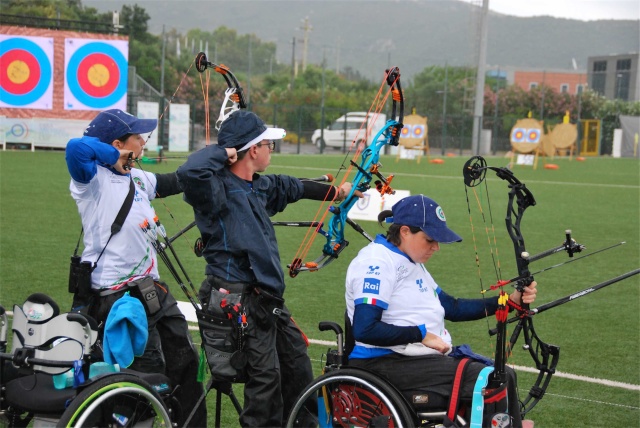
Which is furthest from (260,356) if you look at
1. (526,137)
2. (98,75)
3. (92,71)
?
(526,137)

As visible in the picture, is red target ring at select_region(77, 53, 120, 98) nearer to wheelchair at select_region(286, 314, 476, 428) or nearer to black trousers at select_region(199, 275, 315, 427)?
black trousers at select_region(199, 275, 315, 427)

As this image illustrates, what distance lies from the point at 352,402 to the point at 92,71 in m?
21.4

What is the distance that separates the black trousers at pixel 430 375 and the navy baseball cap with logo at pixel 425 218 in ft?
1.61

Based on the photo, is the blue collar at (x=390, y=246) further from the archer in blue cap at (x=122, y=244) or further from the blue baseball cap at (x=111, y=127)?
the blue baseball cap at (x=111, y=127)

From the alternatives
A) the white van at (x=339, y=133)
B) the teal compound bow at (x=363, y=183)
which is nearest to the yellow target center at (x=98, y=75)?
the white van at (x=339, y=133)

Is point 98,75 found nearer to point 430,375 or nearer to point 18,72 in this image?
point 18,72

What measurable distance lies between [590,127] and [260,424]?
4361 cm

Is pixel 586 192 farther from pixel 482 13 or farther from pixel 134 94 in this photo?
pixel 482 13

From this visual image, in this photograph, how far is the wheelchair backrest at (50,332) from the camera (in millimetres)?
3471

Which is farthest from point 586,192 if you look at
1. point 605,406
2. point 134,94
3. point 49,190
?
point 605,406

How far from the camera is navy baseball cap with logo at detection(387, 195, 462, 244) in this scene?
369 centimetres

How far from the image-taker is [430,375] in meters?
3.51

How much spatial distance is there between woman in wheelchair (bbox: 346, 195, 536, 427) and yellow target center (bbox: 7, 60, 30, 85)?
18.0m

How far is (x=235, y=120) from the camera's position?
12.3ft
